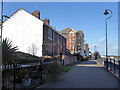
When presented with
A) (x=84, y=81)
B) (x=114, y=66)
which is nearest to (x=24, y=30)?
(x=114, y=66)

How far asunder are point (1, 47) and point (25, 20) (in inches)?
780

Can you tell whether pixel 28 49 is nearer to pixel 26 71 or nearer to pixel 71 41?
pixel 26 71

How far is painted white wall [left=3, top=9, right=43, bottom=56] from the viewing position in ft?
80.6

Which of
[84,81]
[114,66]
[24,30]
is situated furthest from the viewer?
[24,30]

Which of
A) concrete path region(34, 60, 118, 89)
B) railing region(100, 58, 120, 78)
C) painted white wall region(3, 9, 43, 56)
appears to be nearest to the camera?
concrete path region(34, 60, 118, 89)

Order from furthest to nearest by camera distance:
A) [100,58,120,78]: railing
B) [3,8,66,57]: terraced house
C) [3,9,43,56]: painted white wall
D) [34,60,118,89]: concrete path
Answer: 1. [3,9,43,56]: painted white wall
2. [3,8,66,57]: terraced house
3. [100,58,120,78]: railing
4. [34,60,118,89]: concrete path

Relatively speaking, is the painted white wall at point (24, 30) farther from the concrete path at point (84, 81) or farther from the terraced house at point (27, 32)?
the concrete path at point (84, 81)

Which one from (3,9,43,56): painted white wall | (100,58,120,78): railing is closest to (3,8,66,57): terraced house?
(3,9,43,56): painted white wall

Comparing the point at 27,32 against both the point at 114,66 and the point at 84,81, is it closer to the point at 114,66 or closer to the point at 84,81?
the point at 114,66

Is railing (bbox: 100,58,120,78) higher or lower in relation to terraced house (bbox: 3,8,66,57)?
lower

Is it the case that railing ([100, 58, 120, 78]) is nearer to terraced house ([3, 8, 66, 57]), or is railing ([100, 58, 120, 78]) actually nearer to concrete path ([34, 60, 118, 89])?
concrete path ([34, 60, 118, 89])

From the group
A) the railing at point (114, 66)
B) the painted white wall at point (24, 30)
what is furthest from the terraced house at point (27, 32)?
the railing at point (114, 66)

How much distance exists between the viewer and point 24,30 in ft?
82.0

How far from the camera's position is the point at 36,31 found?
81.4ft
